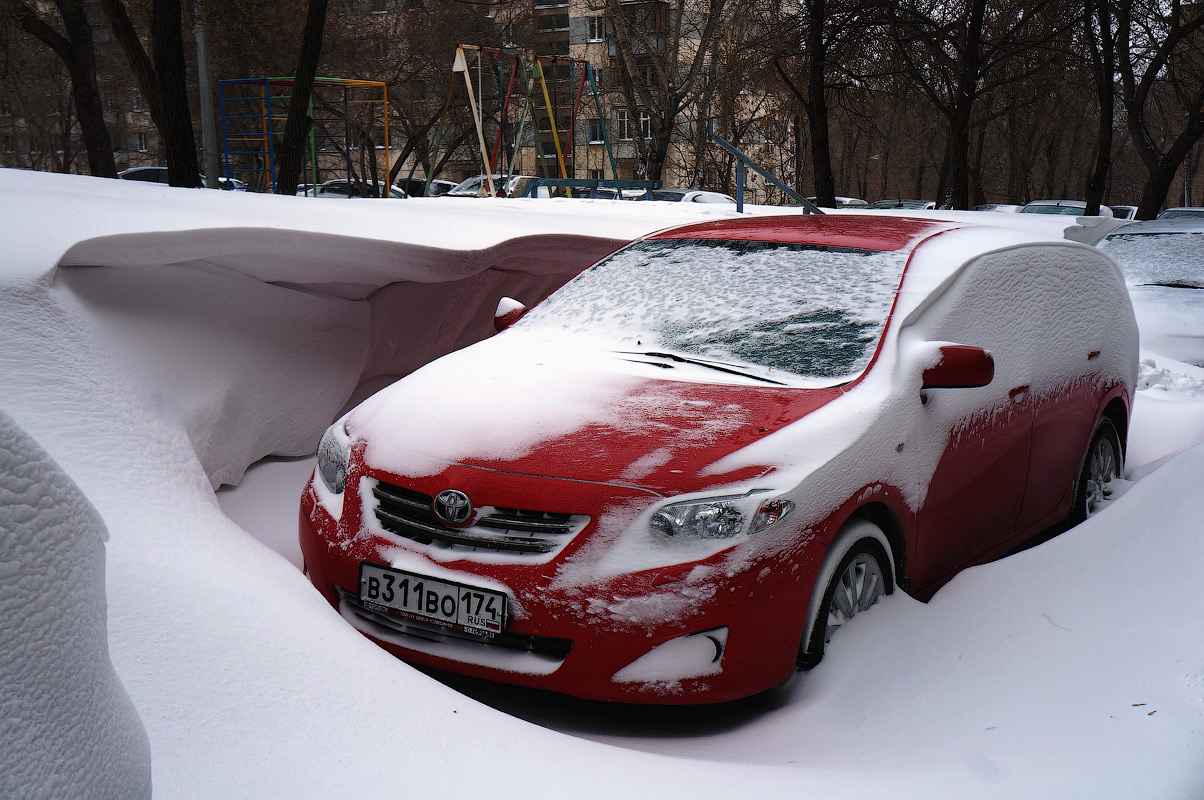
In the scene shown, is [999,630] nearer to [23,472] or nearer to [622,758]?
[622,758]

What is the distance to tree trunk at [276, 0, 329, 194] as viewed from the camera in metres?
12.3

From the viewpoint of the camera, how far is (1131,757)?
209cm

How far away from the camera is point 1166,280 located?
8953 mm

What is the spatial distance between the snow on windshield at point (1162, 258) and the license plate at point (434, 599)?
783 centimetres

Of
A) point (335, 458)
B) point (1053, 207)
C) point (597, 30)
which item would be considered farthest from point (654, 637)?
point (597, 30)

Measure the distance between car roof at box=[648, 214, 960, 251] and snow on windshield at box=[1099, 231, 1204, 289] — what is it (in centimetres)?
542

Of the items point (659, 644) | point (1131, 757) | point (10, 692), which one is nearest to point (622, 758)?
point (659, 644)

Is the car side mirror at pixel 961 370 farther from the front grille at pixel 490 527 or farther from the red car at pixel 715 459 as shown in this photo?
the front grille at pixel 490 527

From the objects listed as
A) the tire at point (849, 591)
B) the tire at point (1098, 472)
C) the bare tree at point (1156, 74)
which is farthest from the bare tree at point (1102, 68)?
the tire at point (849, 591)

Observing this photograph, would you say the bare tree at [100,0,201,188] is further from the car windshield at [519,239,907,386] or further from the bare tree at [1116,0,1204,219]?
the bare tree at [1116,0,1204,219]

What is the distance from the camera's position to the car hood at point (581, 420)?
275 cm

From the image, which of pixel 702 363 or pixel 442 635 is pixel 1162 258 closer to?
pixel 702 363

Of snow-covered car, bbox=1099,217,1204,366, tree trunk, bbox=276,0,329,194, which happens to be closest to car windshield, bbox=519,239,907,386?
snow-covered car, bbox=1099,217,1204,366

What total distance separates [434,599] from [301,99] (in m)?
11.2
